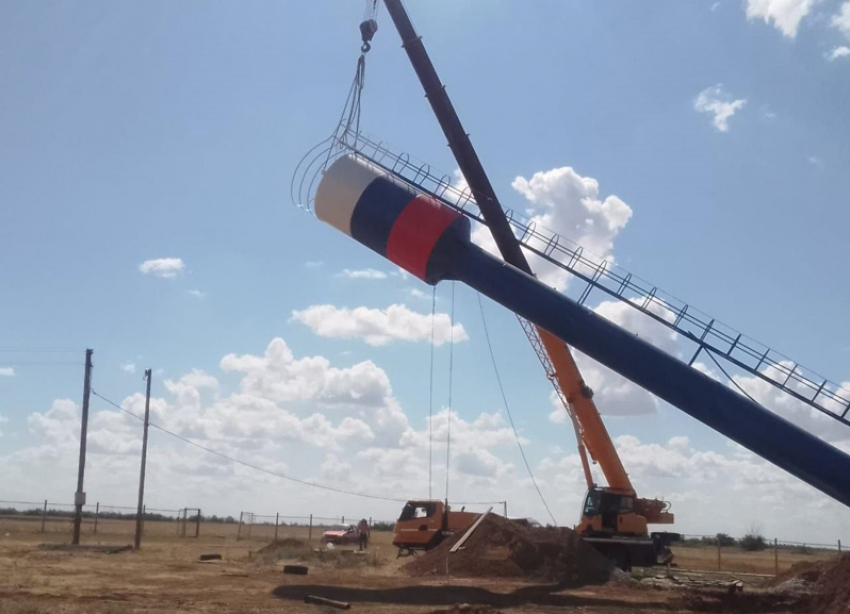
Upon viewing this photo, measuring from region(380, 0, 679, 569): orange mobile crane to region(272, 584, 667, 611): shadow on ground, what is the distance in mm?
7887

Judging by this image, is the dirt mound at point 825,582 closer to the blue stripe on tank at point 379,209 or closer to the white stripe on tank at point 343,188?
the blue stripe on tank at point 379,209

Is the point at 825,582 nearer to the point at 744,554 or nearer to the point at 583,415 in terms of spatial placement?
the point at 583,415

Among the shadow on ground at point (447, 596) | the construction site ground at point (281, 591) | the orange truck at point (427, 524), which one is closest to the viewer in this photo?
the construction site ground at point (281, 591)

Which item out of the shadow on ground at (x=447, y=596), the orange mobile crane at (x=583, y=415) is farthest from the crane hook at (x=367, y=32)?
the shadow on ground at (x=447, y=596)

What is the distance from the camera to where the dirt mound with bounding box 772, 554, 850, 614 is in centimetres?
2012

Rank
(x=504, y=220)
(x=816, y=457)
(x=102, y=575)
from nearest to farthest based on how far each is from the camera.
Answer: (x=816, y=457), (x=102, y=575), (x=504, y=220)

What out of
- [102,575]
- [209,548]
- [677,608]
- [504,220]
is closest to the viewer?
[677,608]

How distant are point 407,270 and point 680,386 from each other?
816 centimetres

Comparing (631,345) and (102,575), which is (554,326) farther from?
(102,575)

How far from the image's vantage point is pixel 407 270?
24.5 meters

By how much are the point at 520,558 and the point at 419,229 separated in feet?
37.6

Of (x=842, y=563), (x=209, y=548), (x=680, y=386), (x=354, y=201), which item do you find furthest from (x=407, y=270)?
(x=209, y=548)

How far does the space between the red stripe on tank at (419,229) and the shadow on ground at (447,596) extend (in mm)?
8602

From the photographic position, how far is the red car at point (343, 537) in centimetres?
4806
